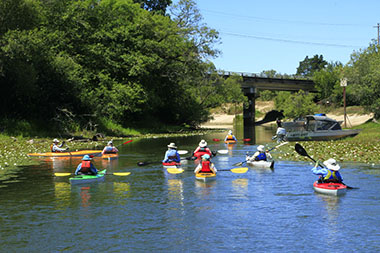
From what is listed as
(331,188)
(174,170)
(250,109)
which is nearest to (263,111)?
(250,109)

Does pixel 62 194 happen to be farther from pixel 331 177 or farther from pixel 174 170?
pixel 331 177

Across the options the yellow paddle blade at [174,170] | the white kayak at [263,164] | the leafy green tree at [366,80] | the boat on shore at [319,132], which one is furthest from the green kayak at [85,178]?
the leafy green tree at [366,80]

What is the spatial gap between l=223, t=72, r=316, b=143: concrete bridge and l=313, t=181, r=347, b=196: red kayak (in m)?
86.4

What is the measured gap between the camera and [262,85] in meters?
111

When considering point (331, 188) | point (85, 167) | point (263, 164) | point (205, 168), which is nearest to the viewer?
point (331, 188)

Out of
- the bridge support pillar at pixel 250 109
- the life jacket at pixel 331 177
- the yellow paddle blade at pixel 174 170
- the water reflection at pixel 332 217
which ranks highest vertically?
Answer: the bridge support pillar at pixel 250 109

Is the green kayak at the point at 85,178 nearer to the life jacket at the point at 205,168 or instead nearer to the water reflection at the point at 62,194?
the water reflection at the point at 62,194

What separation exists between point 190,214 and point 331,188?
20.1 ft

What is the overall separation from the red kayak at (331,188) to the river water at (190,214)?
0.97 feet

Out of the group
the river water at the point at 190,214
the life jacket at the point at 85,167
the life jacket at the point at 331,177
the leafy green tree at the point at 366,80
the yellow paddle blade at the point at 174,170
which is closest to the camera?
the river water at the point at 190,214

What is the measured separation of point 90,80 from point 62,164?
29.7 meters

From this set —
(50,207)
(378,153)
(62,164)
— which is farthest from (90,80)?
(50,207)

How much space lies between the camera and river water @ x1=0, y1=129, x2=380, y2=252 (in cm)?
1339

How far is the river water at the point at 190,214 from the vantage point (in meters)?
13.4
